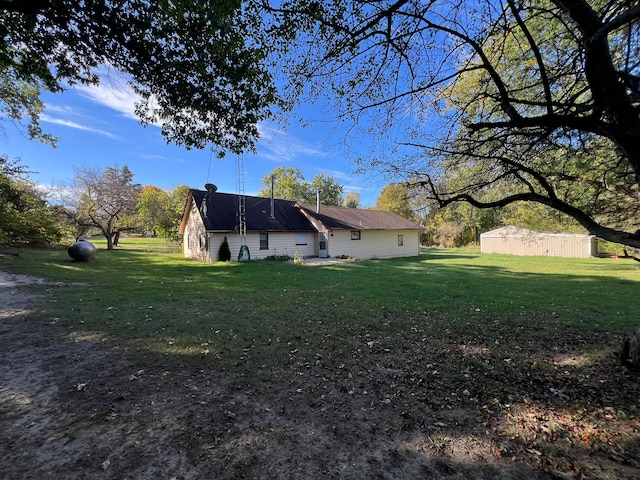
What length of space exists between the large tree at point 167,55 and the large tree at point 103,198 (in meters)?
24.4

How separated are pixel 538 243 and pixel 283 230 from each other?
71.0ft

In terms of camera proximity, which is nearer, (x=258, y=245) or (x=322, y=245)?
(x=258, y=245)

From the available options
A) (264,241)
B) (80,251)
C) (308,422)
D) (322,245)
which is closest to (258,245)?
(264,241)

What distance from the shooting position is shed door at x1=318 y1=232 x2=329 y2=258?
68.1 feet

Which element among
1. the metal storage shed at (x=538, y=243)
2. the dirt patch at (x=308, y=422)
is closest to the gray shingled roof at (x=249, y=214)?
the dirt patch at (x=308, y=422)

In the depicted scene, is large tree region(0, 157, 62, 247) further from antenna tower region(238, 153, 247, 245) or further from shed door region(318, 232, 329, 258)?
shed door region(318, 232, 329, 258)

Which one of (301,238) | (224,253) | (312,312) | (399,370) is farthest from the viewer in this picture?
(301,238)

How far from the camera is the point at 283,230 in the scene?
1992 centimetres

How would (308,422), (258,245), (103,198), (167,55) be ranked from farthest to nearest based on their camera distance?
(103,198) < (258,245) < (167,55) < (308,422)

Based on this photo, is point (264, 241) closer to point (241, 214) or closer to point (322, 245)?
point (241, 214)

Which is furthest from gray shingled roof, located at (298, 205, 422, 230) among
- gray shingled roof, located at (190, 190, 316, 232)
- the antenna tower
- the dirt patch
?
the dirt patch

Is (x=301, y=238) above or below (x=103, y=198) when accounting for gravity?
below

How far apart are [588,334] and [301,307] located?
5.32m

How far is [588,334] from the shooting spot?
15.7 feet
